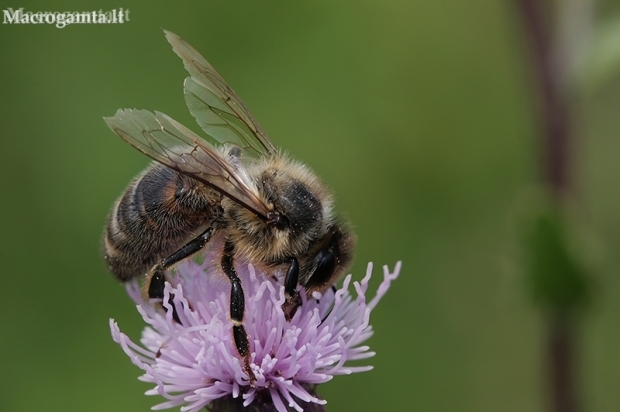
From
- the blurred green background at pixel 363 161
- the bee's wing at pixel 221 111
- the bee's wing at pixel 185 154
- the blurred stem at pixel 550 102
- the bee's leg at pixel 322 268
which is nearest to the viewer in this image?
the bee's wing at pixel 185 154

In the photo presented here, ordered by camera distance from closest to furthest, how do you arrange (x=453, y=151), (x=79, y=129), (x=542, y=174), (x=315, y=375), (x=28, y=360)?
1. (x=315, y=375)
2. (x=542, y=174)
3. (x=28, y=360)
4. (x=79, y=129)
5. (x=453, y=151)

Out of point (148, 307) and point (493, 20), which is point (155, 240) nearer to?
point (148, 307)

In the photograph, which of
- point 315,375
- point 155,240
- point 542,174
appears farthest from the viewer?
point 542,174

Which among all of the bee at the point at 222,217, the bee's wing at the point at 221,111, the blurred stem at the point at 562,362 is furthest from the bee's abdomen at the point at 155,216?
the blurred stem at the point at 562,362

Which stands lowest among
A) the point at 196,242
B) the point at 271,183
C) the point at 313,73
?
the point at 196,242

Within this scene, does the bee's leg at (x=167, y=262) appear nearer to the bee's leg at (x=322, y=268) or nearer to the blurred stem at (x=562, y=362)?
the bee's leg at (x=322, y=268)

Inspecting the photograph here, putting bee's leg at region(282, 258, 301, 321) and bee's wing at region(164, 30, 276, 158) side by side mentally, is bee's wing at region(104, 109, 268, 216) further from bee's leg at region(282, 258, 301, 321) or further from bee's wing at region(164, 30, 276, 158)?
bee's wing at region(164, 30, 276, 158)

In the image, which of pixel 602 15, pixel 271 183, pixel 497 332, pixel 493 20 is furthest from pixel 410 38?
pixel 271 183

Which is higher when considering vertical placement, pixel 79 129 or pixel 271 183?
pixel 79 129
